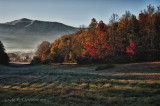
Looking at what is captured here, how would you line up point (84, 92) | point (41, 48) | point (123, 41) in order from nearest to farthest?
point (84, 92), point (123, 41), point (41, 48)

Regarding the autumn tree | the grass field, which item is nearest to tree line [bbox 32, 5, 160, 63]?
the grass field

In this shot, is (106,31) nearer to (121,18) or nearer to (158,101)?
(121,18)

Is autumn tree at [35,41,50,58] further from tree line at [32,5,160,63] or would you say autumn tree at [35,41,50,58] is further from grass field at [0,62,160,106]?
grass field at [0,62,160,106]

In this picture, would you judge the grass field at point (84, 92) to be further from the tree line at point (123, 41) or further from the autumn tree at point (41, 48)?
the autumn tree at point (41, 48)

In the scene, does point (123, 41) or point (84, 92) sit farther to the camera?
point (123, 41)

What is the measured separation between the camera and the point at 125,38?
49156 mm

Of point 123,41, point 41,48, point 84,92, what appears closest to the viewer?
point 84,92

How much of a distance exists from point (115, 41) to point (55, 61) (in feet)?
136

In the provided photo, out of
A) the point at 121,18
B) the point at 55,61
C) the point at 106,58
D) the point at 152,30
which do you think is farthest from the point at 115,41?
the point at 55,61

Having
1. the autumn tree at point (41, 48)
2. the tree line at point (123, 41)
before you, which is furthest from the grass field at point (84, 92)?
the autumn tree at point (41, 48)

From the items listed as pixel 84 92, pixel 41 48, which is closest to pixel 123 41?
pixel 84 92

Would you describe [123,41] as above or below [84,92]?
above

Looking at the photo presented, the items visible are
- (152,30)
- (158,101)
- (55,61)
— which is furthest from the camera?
(55,61)

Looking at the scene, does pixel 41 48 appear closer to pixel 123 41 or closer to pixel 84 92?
pixel 123 41
